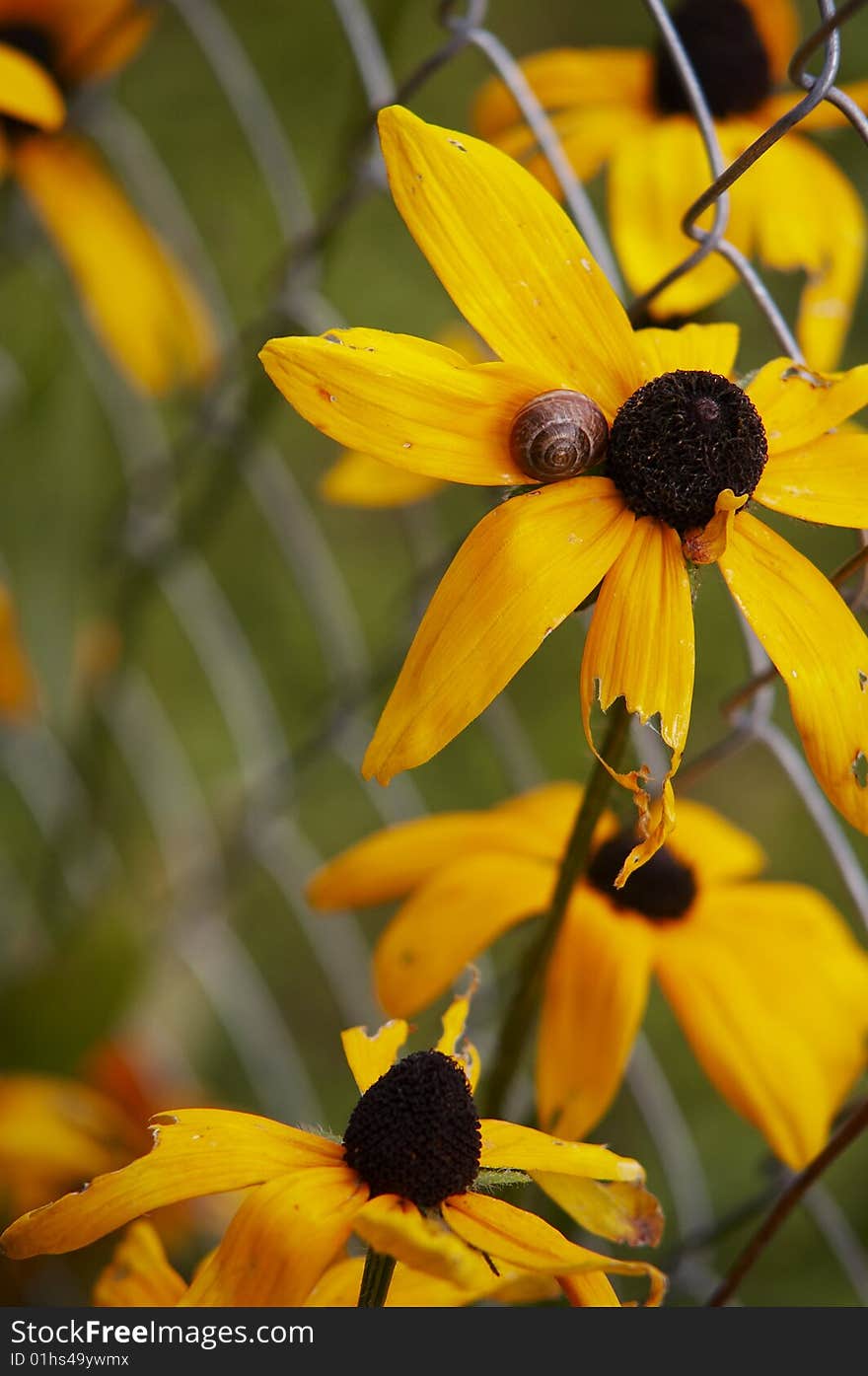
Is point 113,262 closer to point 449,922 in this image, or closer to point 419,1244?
point 449,922

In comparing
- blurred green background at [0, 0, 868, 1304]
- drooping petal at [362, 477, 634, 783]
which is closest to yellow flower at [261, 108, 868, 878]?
drooping petal at [362, 477, 634, 783]

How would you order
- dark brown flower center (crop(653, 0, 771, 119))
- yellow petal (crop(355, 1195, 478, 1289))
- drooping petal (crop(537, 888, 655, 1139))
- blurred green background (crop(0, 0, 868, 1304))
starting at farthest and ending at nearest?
blurred green background (crop(0, 0, 868, 1304))
dark brown flower center (crop(653, 0, 771, 119))
drooping petal (crop(537, 888, 655, 1139))
yellow petal (crop(355, 1195, 478, 1289))

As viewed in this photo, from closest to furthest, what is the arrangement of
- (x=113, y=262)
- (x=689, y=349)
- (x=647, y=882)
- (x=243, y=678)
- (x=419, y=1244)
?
(x=419, y=1244) < (x=689, y=349) < (x=647, y=882) < (x=113, y=262) < (x=243, y=678)

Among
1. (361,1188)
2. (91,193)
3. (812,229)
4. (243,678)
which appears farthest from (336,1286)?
(243,678)

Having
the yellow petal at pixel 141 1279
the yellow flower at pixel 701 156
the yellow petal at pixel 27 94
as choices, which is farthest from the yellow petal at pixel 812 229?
the yellow petal at pixel 141 1279

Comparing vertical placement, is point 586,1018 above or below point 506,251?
below

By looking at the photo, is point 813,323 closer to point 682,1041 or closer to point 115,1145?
point 115,1145

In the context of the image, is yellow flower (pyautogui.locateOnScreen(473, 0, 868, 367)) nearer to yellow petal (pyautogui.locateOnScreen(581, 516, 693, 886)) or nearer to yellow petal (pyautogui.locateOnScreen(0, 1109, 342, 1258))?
yellow petal (pyautogui.locateOnScreen(581, 516, 693, 886))
